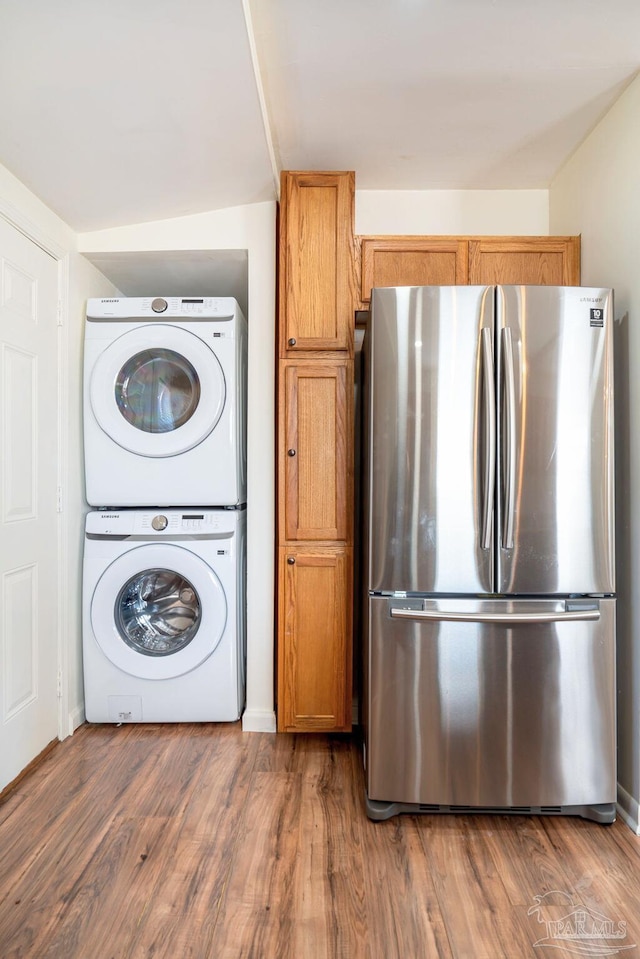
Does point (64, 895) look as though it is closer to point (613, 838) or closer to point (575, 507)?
point (613, 838)

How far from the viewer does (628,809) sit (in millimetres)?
1737

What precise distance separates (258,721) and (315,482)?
3.58ft

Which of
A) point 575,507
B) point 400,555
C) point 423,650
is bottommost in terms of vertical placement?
point 423,650

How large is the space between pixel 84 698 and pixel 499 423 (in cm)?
216

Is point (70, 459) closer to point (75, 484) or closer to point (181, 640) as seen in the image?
point (75, 484)

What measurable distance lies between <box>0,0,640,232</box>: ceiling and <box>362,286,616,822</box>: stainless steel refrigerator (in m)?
0.73

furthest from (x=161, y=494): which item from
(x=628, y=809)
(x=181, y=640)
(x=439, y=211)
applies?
(x=628, y=809)

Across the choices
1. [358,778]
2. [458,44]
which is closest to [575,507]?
[358,778]

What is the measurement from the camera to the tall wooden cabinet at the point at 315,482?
2.21m

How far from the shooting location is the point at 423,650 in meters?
1.70

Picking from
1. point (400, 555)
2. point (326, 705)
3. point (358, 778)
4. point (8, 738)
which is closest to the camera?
point (400, 555)

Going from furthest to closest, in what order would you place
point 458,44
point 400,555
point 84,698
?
1. point 84,698
2. point 400,555
3. point 458,44

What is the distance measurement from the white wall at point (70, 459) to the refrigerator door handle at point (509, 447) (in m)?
1.77

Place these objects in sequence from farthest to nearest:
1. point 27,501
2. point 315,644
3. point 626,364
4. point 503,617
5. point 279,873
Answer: point 315,644 → point 27,501 → point 626,364 → point 503,617 → point 279,873
